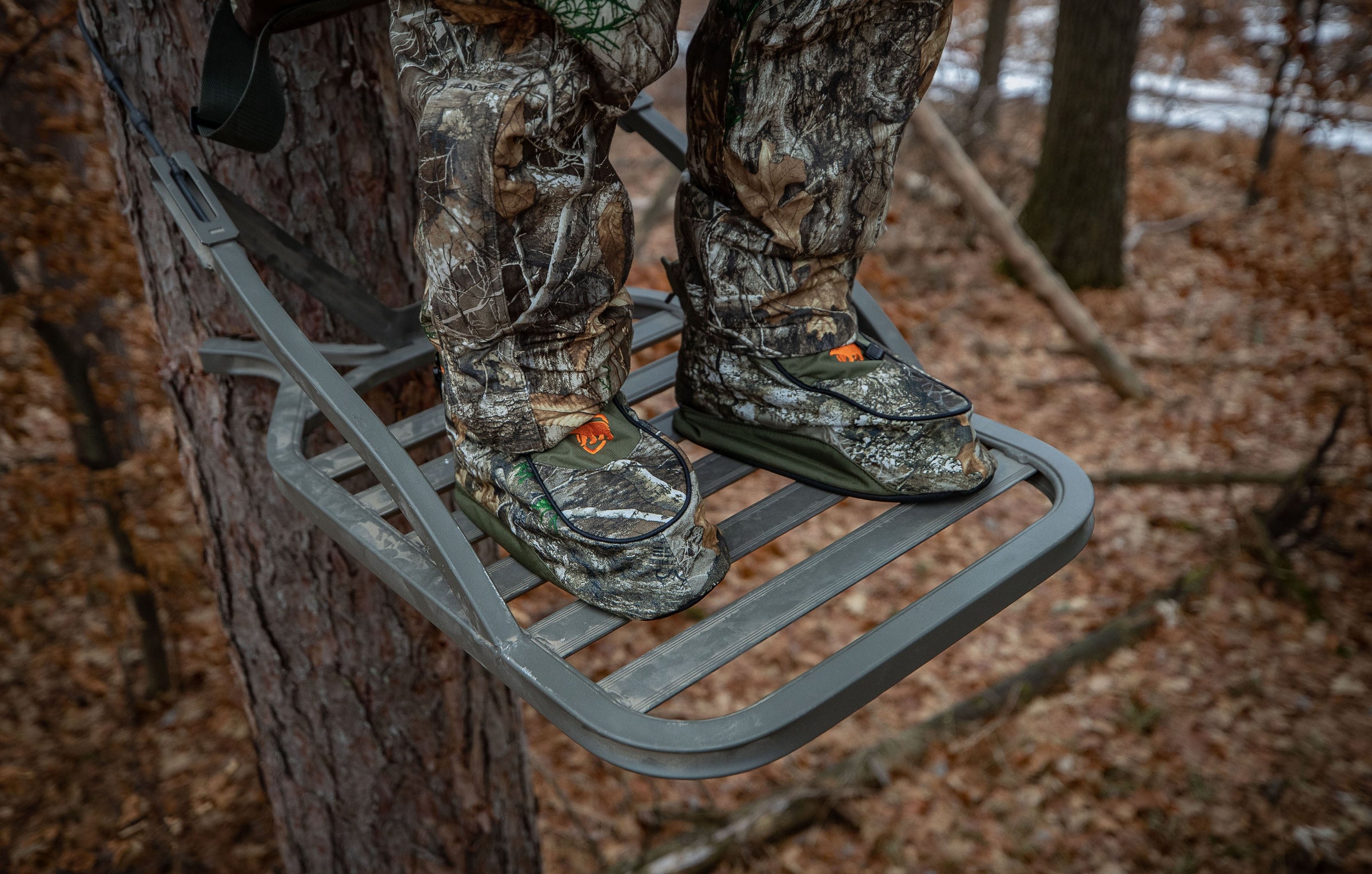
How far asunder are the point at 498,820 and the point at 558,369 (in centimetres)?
150

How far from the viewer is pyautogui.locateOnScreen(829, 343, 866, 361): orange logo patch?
54.1 inches

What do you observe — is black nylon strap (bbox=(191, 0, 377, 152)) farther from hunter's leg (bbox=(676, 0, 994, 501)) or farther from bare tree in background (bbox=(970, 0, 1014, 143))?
bare tree in background (bbox=(970, 0, 1014, 143))

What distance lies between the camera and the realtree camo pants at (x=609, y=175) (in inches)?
40.4

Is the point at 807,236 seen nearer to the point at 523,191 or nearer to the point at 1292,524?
the point at 523,191

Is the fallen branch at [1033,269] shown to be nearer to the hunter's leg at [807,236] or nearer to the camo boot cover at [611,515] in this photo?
the hunter's leg at [807,236]

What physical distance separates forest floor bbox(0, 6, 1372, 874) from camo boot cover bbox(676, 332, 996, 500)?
5.64 ft

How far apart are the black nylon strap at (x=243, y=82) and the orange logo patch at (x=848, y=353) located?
83 centimetres

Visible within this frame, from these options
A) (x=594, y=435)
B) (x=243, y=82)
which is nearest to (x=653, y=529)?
(x=594, y=435)

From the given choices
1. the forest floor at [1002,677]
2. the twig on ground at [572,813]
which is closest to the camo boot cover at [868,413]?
the forest floor at [1002,677]

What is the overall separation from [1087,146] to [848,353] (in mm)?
5493

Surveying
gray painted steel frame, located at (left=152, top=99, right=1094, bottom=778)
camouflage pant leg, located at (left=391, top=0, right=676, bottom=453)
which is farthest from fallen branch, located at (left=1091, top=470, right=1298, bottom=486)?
camouflage pant leg, located at (left=391, top=0, right=676, bottom=453)

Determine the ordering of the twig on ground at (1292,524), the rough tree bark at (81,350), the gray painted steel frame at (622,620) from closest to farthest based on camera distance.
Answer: the gray painted steel frame at (622,620)
the rough tree bark at (81,350)
the twig on ground at (1292,524)

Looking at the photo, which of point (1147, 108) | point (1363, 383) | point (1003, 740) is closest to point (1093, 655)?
point (1003, 740)

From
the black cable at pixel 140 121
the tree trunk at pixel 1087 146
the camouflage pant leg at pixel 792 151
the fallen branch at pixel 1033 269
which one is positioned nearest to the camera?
the camouflage pant leg at pixel 792 151
